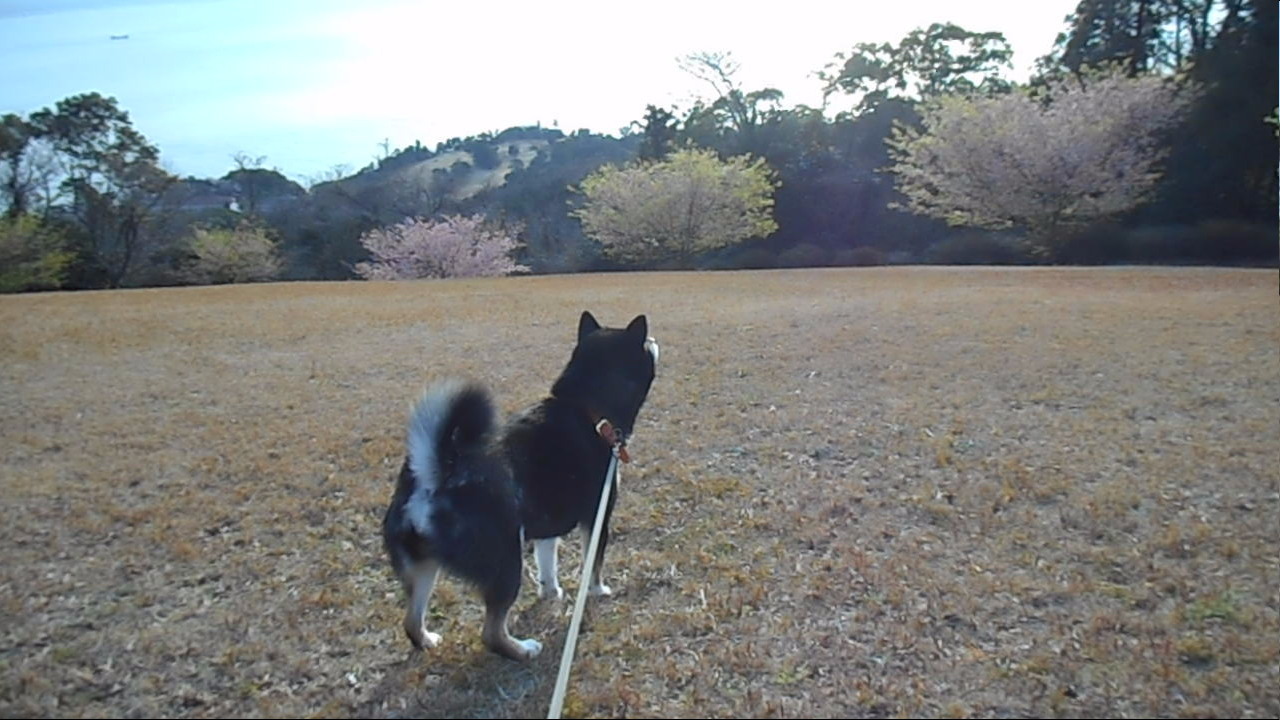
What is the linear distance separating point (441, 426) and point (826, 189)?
3152 cm

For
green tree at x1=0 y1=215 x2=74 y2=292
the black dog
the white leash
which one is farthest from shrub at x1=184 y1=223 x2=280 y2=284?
the white leash

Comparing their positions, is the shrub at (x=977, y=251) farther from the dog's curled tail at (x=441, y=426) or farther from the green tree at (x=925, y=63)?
the dog's curled tail at (x=441, y=426)

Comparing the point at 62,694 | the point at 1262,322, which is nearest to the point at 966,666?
the point at 62,694

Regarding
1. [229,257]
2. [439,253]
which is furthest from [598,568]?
[229,257]

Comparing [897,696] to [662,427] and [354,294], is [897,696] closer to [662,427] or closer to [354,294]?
[662,427]

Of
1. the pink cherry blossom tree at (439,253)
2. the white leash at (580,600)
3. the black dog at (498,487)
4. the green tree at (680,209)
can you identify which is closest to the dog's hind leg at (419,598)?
the black dog at (498,487)

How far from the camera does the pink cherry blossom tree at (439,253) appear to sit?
29.5 metres

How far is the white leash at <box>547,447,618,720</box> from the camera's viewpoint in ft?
6.34

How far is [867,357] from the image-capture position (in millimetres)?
7547

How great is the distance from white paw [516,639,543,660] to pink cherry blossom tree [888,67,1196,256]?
24492 millimetres

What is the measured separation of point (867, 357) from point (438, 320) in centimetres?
622

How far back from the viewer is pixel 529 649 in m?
2.51

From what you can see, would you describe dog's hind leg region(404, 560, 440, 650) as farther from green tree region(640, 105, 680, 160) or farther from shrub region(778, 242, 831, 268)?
green tree region(640, 105, 680, 160)

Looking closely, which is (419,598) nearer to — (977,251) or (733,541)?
(733,541)
